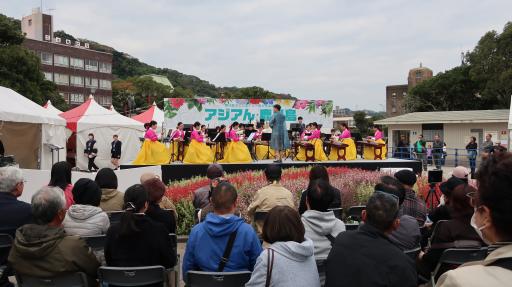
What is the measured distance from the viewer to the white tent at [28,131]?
13796 millimetres

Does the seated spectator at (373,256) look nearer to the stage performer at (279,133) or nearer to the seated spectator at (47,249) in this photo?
the seated spectator at (47,249)

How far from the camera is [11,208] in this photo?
419 cm

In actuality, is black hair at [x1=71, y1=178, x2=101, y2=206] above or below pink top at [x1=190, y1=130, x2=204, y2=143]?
A: below

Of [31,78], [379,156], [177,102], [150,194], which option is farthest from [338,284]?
[31,78]

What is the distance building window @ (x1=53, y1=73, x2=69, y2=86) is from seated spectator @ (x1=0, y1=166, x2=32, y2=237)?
71118 millimetres

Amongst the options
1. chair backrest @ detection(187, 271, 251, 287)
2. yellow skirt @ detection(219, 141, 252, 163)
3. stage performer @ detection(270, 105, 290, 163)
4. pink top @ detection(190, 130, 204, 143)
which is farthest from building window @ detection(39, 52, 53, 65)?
chair backrest @ detection(187, 271, 251, 287)

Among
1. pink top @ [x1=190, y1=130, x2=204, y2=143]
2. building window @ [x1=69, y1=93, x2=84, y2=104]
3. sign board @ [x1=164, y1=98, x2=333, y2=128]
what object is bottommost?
pink top @ [x1=190, y1=130, x2=204, y2=143]

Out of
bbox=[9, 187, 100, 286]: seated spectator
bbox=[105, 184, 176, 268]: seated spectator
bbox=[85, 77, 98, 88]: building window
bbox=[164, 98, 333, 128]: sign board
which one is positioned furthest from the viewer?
bbox=[85, 77, 98, 88]: building window

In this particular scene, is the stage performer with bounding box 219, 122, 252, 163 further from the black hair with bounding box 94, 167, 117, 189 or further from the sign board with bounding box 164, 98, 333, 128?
the black hair with bounding box 94, 167, 117, 189

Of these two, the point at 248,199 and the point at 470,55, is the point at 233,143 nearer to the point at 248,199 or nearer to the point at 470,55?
the point at 248,199

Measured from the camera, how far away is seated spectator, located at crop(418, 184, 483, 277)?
3.85m

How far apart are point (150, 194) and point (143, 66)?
387 feet

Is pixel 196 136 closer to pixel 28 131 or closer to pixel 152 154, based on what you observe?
pixel 152 154

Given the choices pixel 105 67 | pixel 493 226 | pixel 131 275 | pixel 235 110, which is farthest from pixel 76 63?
pixel 493 226
